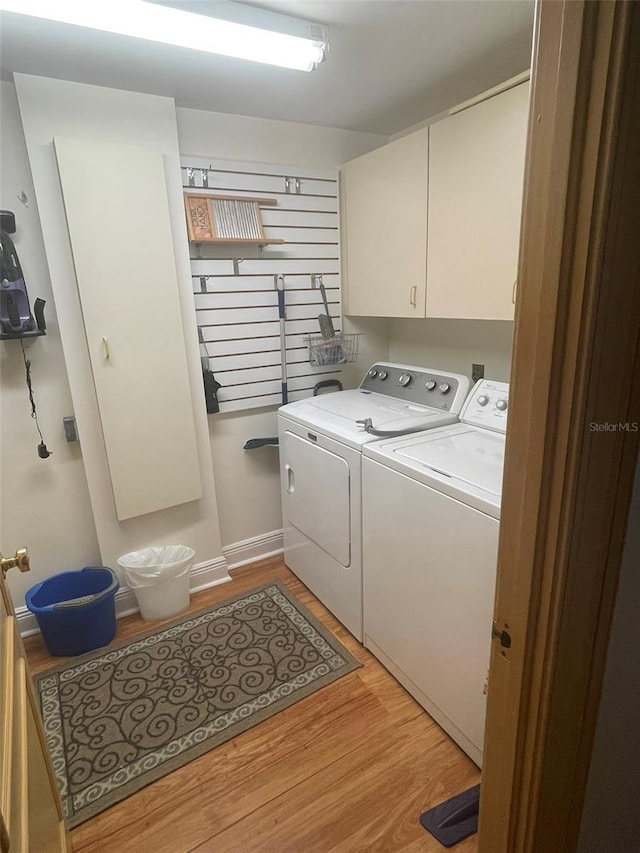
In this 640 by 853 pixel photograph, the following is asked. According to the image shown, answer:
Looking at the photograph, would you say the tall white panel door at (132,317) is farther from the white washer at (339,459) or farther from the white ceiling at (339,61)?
the white washer at (339,459)

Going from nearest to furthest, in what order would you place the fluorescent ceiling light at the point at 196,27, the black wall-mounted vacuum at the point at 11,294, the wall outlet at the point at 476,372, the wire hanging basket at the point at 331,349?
the fluorescent ceiling light at the point at 196,27
the black wall-mounted vacuum at the point at 11,294
the wall outlet at the point at 476,372
the wire hanging basket at the point at 331,349

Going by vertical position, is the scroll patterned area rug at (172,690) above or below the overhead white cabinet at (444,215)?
below

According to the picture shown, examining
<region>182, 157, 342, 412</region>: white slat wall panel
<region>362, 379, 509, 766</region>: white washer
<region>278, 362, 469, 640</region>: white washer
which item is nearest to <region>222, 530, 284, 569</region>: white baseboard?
<region>278, 362, 469, 640</region>: white washer

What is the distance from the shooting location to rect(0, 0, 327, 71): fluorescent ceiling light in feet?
4.39

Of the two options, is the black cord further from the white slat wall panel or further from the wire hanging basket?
the wire hanging basket

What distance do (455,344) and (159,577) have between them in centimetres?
192

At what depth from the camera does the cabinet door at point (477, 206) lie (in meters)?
1.65

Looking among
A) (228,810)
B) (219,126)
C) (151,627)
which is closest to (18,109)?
(219,126)

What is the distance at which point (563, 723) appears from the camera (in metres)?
0.86

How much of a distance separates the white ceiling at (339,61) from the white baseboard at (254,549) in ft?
7.58

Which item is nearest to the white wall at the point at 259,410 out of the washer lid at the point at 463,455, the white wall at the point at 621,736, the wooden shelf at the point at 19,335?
the wooden shelf at the point at 19,335

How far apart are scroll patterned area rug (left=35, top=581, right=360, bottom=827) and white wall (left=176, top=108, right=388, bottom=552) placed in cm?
58

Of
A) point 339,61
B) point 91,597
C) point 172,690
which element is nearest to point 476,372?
point 339,61

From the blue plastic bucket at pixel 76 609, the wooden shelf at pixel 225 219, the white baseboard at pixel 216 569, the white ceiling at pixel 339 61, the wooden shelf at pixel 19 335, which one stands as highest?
the white ceiling at pixel 339 61
